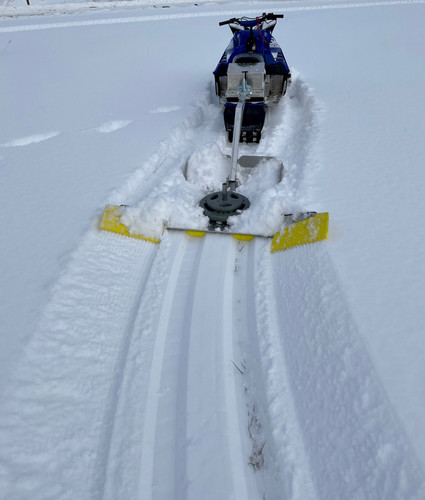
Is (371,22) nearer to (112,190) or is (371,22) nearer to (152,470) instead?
(112,190)

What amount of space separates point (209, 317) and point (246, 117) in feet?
7.85

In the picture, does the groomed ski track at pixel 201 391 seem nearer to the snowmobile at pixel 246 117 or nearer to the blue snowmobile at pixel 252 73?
the snowmobile at pixel 246 117

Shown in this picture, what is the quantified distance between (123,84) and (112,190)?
3068mm

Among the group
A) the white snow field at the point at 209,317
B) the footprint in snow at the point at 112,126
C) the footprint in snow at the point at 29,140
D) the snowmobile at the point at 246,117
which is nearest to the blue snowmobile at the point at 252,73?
the snowmobile at the point at 246,117

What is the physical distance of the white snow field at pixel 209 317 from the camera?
4.49 feet

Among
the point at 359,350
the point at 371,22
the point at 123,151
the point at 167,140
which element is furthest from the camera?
the point at 371,22

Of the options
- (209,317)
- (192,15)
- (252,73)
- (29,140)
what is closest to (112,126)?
(29,140)

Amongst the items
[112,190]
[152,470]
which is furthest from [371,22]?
[152,470]

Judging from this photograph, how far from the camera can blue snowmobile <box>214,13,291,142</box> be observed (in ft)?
11.6

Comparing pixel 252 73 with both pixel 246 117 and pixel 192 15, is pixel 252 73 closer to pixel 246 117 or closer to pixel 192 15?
pixel 246 117

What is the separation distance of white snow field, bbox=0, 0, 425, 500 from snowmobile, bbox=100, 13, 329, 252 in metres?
0.09

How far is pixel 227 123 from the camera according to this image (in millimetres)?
3785

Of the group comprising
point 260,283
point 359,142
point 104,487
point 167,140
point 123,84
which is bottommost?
point 104,487

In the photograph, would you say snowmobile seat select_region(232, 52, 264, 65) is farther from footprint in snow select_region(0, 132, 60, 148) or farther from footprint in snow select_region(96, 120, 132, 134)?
footprint in snow select_region(0, 132, 60, 148)
